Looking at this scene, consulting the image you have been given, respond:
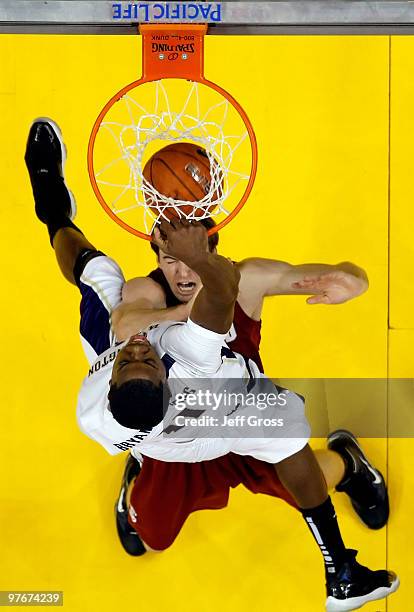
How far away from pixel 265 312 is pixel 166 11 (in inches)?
50.2

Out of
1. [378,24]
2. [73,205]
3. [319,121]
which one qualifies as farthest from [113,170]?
[378,24]

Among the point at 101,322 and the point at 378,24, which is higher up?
the point at 378,24

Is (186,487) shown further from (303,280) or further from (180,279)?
(303,280)

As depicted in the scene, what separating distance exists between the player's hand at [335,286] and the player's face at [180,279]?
0.40m

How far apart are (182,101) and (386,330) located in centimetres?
126

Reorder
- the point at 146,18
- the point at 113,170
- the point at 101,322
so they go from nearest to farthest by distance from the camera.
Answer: the point at 146,18, the point at 101,322, the point at 113,170

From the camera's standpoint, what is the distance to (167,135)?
9.85 ft

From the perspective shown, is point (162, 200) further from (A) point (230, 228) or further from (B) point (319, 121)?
(B) point (319, 121)

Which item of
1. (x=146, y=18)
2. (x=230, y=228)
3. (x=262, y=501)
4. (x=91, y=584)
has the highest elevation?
(x=146, y=18)

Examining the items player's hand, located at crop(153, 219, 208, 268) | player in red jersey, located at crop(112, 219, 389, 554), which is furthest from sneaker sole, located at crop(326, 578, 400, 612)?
player's hand, located at crop(153, 219, 208, 268)

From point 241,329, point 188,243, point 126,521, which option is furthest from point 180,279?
A: point 126,521

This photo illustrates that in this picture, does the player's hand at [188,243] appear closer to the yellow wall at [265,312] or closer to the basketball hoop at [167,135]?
the basketball hoop at [167,135]

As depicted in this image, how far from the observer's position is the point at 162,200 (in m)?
2.82

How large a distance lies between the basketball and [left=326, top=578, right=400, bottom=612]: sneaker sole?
1.62 meters
